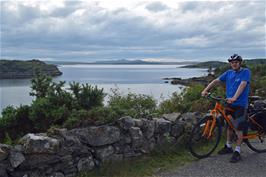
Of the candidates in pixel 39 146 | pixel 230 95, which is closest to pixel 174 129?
pixel 230 95

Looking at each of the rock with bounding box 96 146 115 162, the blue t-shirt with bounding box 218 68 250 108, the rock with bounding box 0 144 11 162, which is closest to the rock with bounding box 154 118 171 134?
the rock with bounding box 96 146 115 162

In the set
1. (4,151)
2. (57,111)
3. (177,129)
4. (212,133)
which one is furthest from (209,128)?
(4,151)

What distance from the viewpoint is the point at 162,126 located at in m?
7.11

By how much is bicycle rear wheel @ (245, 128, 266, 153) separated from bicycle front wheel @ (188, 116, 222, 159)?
0.62 m

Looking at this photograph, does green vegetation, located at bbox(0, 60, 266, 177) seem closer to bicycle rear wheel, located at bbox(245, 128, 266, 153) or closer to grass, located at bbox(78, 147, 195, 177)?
grass, located at bbox(78, 147, 195, 177)

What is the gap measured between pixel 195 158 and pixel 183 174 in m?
0.91

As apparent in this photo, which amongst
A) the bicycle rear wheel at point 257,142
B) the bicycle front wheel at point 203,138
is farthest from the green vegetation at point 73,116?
the bicycle rear wheel at point 257,142

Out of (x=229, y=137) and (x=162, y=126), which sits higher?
(x=162, y=126)

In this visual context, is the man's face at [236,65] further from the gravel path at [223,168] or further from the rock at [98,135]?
the rock at [98,135]

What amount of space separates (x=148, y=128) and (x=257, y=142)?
245 centimetres

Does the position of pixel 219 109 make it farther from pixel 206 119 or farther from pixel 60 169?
pixel 60 169

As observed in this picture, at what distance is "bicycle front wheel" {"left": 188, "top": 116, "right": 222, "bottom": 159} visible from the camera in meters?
6.91

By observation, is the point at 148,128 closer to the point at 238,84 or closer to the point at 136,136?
the point at 136,136

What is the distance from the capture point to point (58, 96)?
6.80 m
